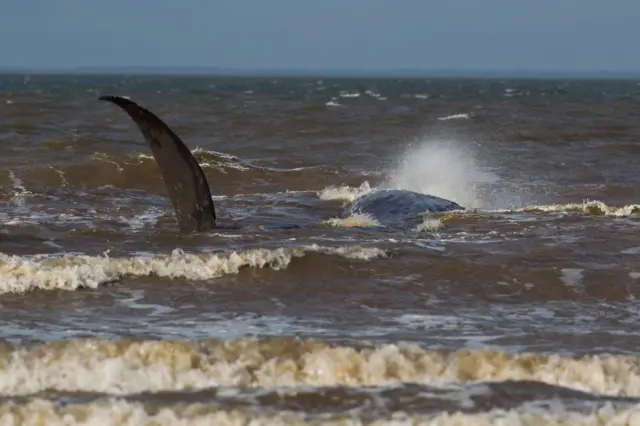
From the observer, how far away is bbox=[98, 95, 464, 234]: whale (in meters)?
10.5

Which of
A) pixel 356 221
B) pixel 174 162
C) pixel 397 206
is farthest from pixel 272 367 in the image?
pixel 397 206

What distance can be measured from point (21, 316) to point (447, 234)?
5741 mm

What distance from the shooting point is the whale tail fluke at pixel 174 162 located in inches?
411

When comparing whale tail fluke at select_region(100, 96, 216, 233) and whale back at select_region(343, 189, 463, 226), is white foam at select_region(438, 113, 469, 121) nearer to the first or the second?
whale back at select_region(343, 189, 463, 226)

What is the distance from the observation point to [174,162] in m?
10.8

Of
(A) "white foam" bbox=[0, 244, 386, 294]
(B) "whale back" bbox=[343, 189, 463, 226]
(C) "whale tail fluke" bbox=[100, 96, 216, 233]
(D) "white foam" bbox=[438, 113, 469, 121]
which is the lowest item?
(D) "white foam" bbox=[438, 113, 469, 121]

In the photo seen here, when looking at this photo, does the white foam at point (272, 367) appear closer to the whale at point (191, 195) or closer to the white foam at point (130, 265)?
the whale at point (191, 195)

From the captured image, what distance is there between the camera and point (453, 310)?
29.8 feet

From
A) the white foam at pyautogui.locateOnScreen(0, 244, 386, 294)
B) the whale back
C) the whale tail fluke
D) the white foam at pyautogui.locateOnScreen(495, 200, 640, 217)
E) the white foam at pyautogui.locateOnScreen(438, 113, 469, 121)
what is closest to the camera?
the white foam at pyautogui.locateOnScreen(0, 244, 386, 294)

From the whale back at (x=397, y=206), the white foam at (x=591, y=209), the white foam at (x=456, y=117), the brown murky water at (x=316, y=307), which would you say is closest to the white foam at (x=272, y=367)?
the brown murky water at (x=316, y=307)

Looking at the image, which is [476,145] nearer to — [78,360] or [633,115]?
[633,115]

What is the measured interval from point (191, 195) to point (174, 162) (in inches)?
24.5

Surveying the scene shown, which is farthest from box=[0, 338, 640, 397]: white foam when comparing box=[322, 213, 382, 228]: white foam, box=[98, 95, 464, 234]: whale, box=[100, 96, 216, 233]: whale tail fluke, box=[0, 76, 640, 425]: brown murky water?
box=[322, 213, 382, 228]: white foam

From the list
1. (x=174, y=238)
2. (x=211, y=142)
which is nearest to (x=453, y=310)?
(x=174, y=238)
